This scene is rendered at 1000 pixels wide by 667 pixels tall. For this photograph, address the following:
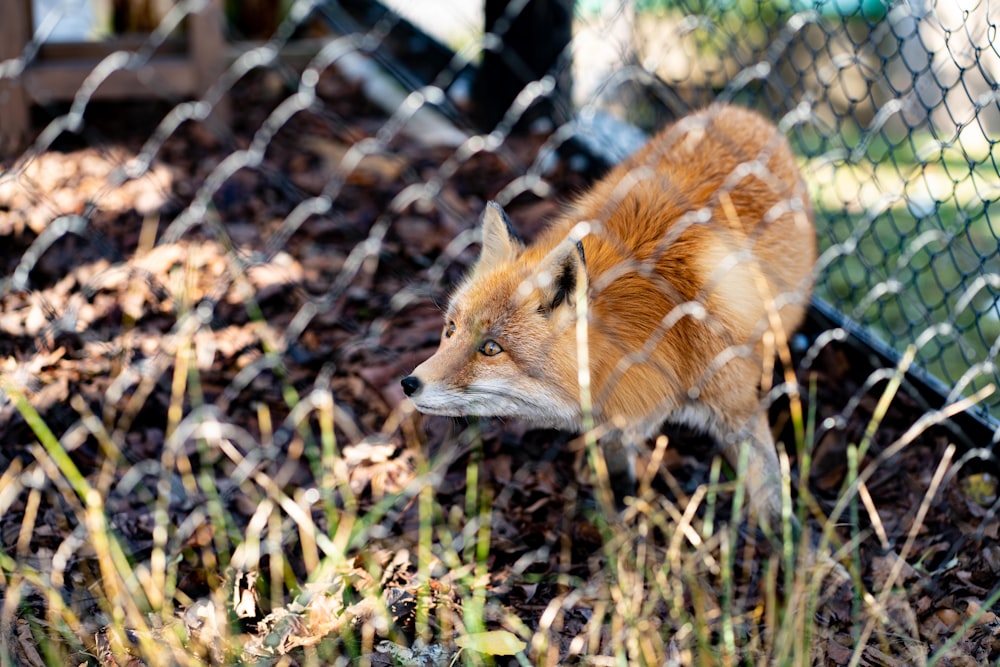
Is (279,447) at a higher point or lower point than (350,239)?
lower

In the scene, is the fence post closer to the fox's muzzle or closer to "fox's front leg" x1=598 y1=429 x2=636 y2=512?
the fox's muzzle

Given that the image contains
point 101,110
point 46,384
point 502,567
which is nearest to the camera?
point 502,567

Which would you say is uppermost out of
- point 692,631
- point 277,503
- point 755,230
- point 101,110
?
point 101,110

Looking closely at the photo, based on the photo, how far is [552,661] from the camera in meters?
2.32

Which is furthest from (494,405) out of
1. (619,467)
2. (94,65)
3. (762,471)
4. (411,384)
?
(94,65)

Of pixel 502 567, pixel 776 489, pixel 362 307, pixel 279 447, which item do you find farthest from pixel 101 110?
pixel 776 489

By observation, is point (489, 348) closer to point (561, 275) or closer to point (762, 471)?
point (561, 275)

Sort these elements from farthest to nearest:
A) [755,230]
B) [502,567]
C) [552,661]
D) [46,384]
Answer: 1. [46,384]
2. [755,230]
3. [502,567]
4. [552,661]

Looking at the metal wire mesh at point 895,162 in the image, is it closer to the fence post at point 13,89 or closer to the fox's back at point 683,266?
the fox's back at point 683,266

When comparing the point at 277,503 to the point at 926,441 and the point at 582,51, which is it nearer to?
the point at 926,441

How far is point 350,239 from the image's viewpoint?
454 centimetres

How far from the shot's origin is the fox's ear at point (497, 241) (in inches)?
113

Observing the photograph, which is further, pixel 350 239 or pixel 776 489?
pixel 350 239

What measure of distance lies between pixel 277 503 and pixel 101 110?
11.7 feet
